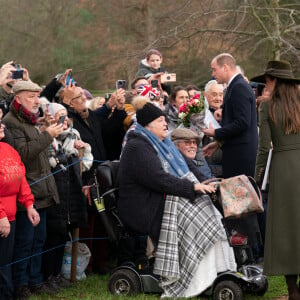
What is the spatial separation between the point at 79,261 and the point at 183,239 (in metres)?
1.54

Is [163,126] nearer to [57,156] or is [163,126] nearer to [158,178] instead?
[158,178]

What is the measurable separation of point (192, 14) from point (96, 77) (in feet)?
13.7

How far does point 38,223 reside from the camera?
6.84m

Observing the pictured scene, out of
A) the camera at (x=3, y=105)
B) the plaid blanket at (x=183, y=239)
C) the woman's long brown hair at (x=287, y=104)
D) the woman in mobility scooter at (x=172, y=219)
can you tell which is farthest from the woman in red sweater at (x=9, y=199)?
the woman's long brown hair at (x=287, y=104)

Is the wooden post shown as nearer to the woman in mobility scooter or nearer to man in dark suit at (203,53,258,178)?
the woman in mobility scooter

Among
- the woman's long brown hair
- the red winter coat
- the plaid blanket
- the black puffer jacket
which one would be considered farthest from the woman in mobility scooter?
the red winter coat

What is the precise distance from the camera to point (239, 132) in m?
8.12

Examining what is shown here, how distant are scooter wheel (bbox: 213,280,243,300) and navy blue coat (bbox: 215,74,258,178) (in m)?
1.85

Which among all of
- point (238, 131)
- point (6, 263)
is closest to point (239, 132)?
point (238, 131)

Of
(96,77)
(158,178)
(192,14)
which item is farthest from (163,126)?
(96,77)

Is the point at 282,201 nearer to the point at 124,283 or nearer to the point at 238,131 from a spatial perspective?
the point at 124,283

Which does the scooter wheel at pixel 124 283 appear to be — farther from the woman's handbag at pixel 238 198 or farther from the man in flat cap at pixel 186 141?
the man in flat cap at pixel 186 141

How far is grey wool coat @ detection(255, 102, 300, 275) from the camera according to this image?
6.40 m

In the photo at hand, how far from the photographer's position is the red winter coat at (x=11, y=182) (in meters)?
6.12
